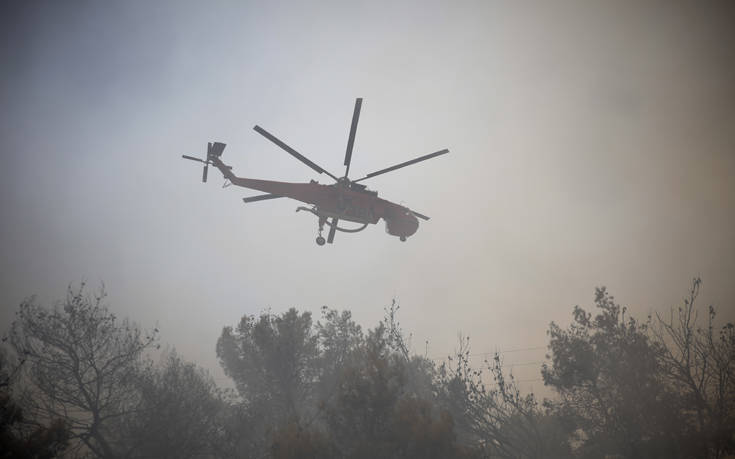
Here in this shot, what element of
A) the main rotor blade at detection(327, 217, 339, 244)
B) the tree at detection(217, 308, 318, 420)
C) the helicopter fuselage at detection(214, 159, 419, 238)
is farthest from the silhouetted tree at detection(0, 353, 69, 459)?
the main rotor blade at detection(327, 217, 339, 244)

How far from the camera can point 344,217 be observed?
13.4 m

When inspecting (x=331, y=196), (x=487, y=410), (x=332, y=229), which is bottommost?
(x=487, y=410)

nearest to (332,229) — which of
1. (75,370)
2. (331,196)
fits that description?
(331,196)

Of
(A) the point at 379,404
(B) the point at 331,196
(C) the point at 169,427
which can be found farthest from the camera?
(B) the point at 331,196

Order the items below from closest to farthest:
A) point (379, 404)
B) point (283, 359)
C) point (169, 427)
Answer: point (379, 404)
point (169, 427)
point (283, 359)

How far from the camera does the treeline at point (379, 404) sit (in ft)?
29.4

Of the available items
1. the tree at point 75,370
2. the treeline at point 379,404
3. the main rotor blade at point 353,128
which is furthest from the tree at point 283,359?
the main rotor blade at point 353,128

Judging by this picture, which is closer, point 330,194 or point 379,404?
point 379,404

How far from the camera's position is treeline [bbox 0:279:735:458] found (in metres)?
8.95

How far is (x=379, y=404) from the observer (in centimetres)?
896

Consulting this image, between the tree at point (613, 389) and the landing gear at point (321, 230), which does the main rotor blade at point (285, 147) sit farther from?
the tree at point (613, 389)

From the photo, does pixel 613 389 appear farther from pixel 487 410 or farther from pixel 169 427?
pixel 169 427

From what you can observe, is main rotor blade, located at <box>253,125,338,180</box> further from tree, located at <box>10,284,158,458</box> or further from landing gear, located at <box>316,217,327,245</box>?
tree, located at <box>10,284,158,458</box>

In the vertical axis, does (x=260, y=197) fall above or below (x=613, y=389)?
above
